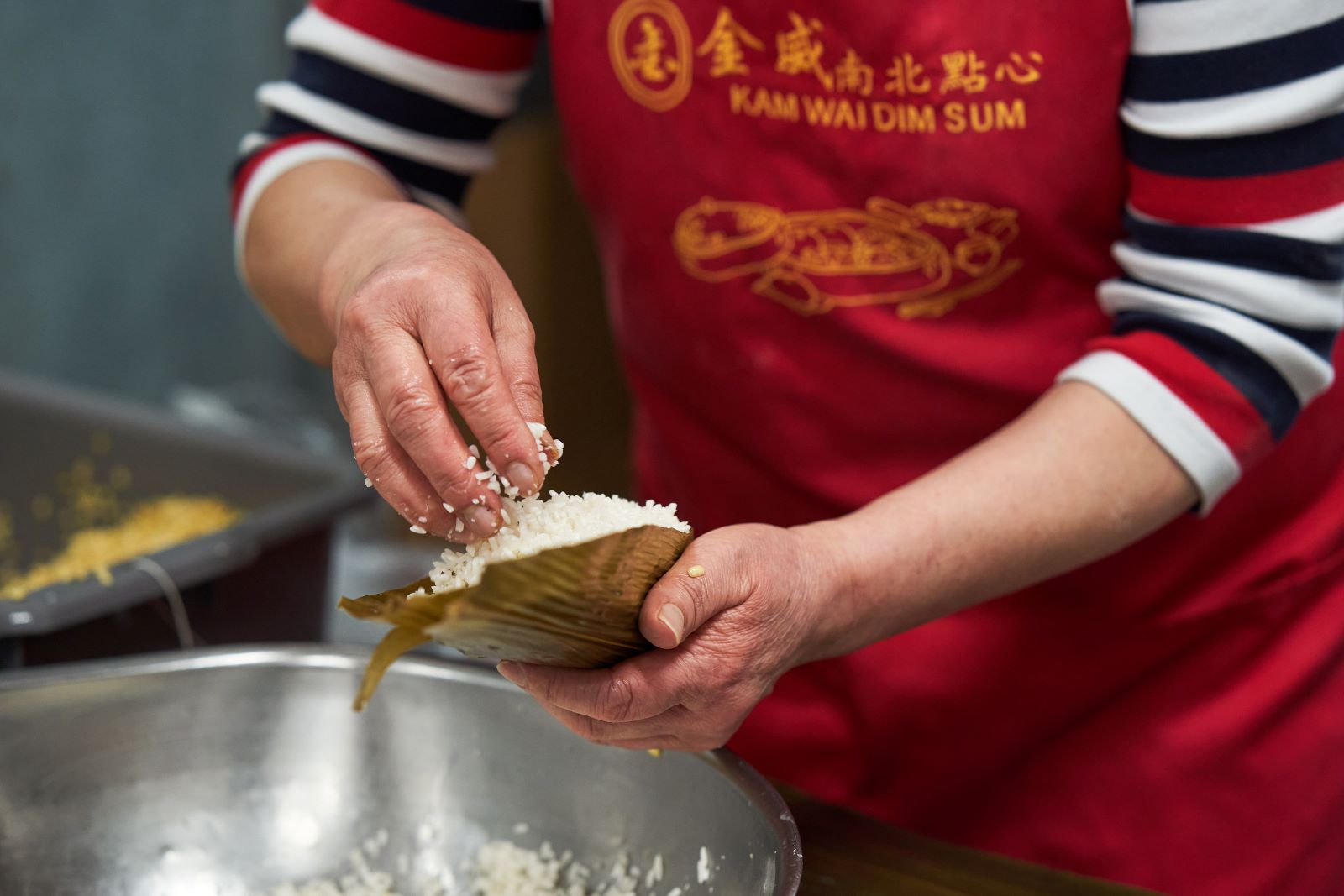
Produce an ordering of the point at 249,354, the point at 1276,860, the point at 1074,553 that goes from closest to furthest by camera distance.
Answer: the point at 1074,553 → the point at 1276,860 → the point at 249,354

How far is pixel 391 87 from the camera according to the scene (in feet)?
3.79

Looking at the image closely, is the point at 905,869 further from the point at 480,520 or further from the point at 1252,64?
the point at 1252,64

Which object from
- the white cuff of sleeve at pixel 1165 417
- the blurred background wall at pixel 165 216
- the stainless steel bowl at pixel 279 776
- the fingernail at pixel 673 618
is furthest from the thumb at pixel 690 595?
the blurred background wall at pixel 165 216

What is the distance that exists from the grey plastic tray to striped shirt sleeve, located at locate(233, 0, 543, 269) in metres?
0.38

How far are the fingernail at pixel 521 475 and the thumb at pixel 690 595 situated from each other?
0.09m

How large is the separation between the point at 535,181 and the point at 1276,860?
1937mm

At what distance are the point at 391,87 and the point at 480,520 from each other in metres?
0.51

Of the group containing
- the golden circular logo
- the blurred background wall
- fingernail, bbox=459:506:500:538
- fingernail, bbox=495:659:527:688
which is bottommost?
the blurred background wall

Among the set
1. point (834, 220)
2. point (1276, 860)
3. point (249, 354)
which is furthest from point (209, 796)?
point (249, 354)

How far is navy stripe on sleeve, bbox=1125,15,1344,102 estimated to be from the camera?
88cm

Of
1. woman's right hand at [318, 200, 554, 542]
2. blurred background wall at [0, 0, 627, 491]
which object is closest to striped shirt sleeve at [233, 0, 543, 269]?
woman's right hand at [318, 200, 554, 542]

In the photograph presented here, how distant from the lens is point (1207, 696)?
3.88ft

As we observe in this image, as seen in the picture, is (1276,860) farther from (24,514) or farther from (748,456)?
(24,514)

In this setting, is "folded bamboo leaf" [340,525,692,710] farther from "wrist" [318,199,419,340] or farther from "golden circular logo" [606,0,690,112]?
"golden circular logo" [606,0,690,112]
